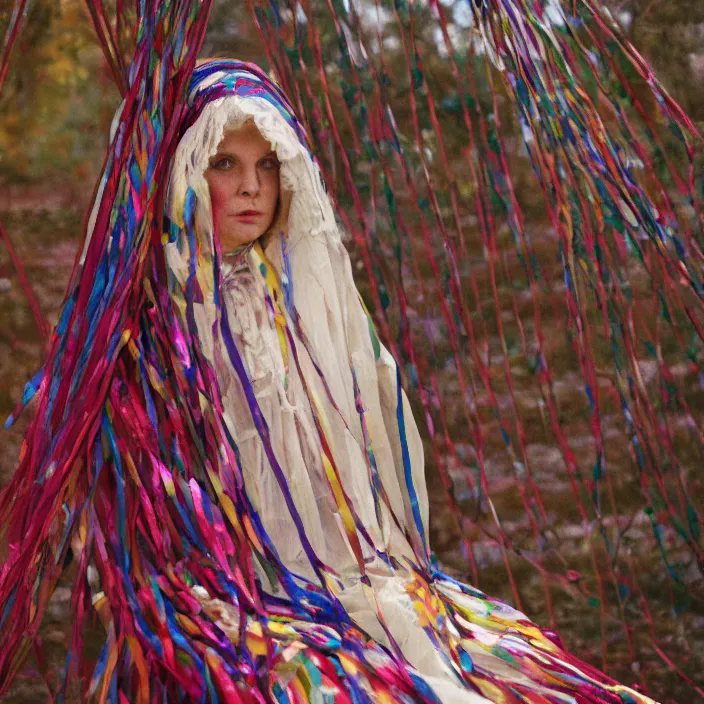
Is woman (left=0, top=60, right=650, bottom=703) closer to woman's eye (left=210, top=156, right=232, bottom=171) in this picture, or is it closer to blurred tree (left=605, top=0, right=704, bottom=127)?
woman's eye (left=210, top=156, right=232, bottom=171)

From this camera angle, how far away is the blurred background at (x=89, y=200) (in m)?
1.35

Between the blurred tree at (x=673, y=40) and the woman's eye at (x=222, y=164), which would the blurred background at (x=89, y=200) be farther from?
the woman's eye at (x=222, y=164)

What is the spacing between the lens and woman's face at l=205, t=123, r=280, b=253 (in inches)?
39.4

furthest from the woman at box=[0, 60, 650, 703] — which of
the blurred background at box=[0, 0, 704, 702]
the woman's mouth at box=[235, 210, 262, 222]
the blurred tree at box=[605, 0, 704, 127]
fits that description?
the blurred tree at box=[605, 0, 704, 127]

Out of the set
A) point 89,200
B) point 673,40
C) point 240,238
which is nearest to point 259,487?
point 240,238

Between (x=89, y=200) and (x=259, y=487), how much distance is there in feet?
1.84

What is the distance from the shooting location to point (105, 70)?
1.36m

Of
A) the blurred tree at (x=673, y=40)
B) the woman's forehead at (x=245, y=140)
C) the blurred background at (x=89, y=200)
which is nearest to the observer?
the woman's forehead at (x=245, y=140)

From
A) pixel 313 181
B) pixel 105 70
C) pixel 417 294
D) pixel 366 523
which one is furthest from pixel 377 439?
pixel 105 70

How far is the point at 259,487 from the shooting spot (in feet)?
3.19

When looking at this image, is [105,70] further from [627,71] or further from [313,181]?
[627,71]

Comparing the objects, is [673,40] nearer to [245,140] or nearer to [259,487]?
[245,140]

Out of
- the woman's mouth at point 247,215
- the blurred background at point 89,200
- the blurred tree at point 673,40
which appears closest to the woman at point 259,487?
the woman's mouth at point 247,215

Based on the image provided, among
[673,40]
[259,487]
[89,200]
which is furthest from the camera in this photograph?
[673,40]
